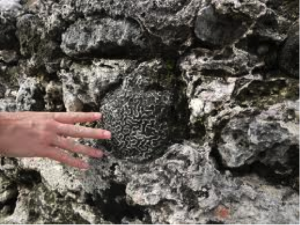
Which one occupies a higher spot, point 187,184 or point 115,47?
point 115,47

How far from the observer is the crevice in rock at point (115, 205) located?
2748 millimetres

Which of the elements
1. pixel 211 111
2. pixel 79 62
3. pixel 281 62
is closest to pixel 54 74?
pixel 79 62

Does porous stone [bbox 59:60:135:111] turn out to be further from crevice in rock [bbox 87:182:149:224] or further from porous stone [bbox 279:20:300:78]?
porous stone [bbox 279:20:300:78]

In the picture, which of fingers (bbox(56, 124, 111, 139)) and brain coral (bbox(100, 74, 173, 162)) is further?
brain coral (bbox(100, 74, 173, 162))

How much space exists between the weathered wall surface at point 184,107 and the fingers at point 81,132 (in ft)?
1.20

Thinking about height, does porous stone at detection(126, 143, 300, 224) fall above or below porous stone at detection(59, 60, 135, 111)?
below

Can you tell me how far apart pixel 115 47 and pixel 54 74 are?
2.05ft

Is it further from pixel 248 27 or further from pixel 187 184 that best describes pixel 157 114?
pixel 248 27

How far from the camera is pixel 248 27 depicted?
2518 millimetres

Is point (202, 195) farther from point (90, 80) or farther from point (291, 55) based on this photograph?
point (90, 80)

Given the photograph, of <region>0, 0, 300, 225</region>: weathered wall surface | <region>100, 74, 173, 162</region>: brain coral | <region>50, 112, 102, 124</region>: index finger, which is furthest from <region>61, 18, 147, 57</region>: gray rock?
<region>50, 112, 102, 124</region>: index finger

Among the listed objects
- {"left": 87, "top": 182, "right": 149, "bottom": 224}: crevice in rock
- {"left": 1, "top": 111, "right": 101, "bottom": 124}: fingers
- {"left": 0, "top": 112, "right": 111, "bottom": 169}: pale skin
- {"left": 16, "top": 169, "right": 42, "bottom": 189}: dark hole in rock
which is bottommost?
{"left": 16, "top": 169, "right": 42, "bottom": 189}: dark hole in rock

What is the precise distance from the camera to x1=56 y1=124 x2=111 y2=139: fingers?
2.31 metres

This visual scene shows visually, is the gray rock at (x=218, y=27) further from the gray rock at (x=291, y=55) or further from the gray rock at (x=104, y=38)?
the gray rock at (x=104, y=38)
